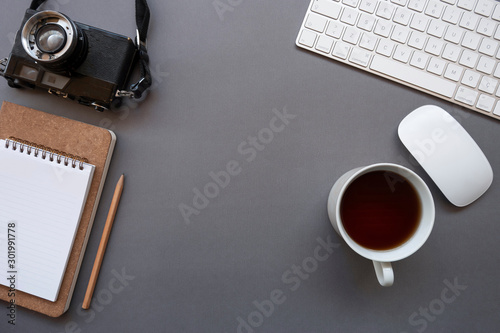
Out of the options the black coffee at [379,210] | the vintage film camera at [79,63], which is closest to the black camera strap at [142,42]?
the vintage film camera at [79,63]

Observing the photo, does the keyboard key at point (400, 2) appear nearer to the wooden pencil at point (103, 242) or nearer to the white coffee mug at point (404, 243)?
the white coffee mug at point (404, 243)

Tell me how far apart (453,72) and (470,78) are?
0.03 meters

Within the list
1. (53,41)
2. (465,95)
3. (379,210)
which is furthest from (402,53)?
(53,41)

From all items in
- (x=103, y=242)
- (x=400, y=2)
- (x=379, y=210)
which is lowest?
(x=103, y=242)

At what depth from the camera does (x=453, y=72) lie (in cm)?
59

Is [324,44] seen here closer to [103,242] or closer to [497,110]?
[497,110]

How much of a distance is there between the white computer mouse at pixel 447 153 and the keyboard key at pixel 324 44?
19 cm

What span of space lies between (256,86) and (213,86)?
0.25 feet

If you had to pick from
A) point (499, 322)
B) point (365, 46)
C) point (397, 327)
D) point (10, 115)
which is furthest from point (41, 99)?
point (499, 322)

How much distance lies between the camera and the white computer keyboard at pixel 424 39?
1.94ft

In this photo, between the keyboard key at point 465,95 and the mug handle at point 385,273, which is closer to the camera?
the mug handle at point 385,273

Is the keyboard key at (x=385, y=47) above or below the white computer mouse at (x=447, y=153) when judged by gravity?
above

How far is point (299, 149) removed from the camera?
612 mm

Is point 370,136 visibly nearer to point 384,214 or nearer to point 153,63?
point 384,214
